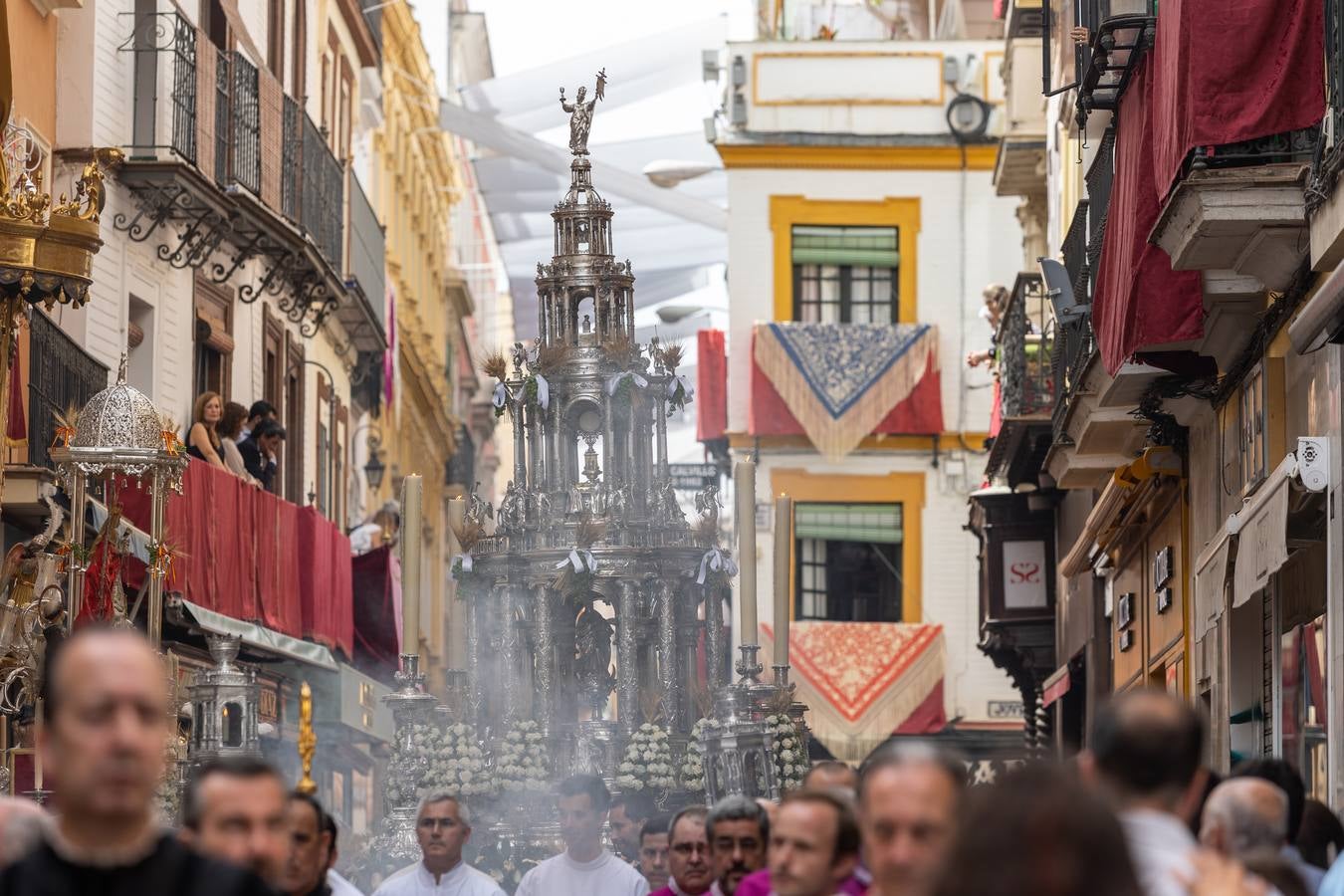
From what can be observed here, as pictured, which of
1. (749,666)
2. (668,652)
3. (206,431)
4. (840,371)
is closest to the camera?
(749,666)

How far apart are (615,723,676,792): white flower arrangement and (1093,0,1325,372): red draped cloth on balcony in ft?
9.78

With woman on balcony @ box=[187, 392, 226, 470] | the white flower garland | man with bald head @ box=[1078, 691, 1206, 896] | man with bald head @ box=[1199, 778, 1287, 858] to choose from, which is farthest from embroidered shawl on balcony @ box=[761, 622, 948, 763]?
man with bald head @ box=[1078, 691, 1206, 896]

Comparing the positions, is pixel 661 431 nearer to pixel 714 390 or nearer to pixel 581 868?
pixel 581 868

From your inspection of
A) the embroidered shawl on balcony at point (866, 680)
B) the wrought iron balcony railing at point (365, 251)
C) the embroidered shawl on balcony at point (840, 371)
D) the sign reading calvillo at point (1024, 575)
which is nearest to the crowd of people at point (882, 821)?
→ the sign reading calvillo at point (1024, 575)

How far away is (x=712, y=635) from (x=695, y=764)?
1163 mm

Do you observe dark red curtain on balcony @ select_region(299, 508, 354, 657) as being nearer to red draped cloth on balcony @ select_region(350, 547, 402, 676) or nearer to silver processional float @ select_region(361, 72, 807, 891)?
red draped cloth on balcony @ select_region(350, 547, 402, 676)

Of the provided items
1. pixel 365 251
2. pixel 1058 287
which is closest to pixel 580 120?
pixel 1058 287

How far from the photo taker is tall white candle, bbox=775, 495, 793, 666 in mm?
14734

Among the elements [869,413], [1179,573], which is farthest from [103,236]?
[869,413]

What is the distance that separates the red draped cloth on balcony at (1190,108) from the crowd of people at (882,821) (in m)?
5.85

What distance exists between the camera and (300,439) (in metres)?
27.8

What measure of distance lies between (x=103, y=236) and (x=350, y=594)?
704 centimetres

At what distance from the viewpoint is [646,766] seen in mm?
14602

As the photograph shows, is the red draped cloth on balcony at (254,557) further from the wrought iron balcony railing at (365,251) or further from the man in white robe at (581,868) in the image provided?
the man in white robe at (581,868)
